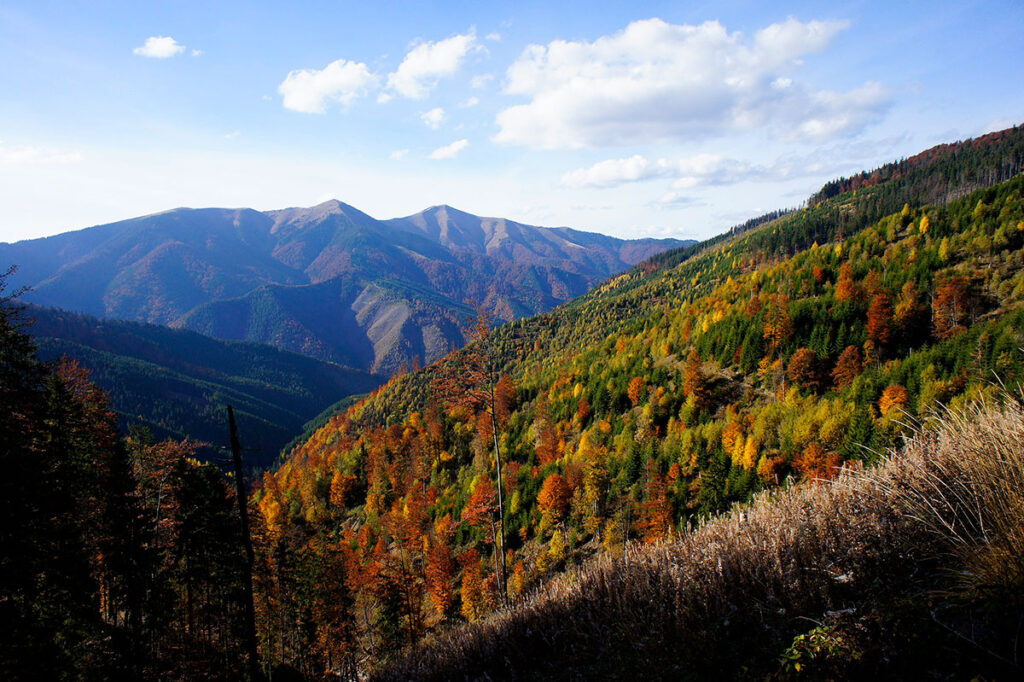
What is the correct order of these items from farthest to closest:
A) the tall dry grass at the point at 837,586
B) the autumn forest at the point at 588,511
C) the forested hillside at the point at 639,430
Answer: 1. the forested hillside at the point at 639,430
2. the autumn forest at the point at 588,511
3. the tall dry grass at the point at 837,586

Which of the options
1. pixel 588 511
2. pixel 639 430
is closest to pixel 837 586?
pixel 588 511

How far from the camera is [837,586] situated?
3820mm

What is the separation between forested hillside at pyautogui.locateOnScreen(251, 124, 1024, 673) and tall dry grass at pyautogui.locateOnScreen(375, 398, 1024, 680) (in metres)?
15.1

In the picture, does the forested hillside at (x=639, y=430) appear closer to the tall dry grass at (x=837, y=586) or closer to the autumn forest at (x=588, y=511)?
the autumn forest at (x=588, y=511)

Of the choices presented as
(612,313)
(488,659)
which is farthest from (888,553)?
(612,313)

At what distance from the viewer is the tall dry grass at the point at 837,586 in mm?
2822

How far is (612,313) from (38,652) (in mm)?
181234

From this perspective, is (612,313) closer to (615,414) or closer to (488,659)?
(615,414)

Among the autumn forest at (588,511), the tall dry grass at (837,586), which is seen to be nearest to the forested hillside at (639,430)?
the autumn forest at (588,511)

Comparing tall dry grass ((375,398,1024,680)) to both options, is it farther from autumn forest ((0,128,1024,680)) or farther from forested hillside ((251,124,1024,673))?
forested hillside ((251,124,1024,673))

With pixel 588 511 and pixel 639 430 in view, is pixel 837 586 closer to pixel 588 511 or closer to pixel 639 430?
pixel 588 511

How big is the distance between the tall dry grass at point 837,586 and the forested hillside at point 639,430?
15.1 metres

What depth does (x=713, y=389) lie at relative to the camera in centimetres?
7606

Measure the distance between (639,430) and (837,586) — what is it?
74.0 metres
